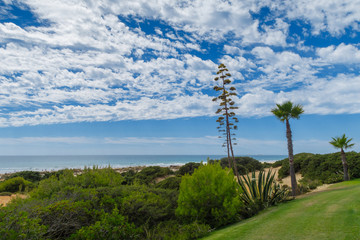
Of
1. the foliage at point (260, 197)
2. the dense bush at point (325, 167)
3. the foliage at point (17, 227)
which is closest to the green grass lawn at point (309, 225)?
the foliage at point (260, 197)

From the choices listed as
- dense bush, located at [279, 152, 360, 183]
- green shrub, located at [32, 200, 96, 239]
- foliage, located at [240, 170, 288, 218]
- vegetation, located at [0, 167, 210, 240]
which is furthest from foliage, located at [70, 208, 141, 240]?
dense bush, located at [279, 152, 360, 183]

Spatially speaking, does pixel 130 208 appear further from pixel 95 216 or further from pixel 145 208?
pixel 95 216

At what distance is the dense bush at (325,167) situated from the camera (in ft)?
68.4

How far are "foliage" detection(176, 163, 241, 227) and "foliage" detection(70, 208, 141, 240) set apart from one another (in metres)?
2.04

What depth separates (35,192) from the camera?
33.7 feet

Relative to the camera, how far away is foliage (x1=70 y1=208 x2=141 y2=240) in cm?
677

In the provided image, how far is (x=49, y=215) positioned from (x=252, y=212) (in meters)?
7.09

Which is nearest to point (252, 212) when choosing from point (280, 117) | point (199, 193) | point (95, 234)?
point (199, 193)

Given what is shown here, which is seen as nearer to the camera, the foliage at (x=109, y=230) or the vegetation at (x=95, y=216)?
the vegetation at (x=95, y=216)

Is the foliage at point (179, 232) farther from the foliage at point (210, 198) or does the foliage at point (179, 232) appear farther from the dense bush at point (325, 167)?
the dense bush at point (325, 167)

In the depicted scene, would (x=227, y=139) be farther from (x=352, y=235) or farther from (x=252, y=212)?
(x=352, y=235)

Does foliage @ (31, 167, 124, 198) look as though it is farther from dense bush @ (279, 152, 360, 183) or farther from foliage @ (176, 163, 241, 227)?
dense bush @ (279, 152, 360, 183)

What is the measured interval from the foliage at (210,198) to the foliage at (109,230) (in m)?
2.04

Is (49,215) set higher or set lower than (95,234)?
higher
